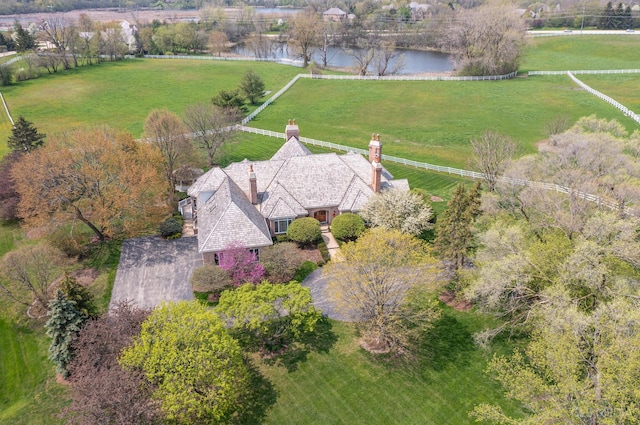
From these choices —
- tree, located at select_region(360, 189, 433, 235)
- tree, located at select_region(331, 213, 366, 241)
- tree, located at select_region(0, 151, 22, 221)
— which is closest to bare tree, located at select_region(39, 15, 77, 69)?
tree, located at select_region(0, 151, 22, 221)

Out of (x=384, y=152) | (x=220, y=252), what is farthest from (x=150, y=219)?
(x=384, y=152)

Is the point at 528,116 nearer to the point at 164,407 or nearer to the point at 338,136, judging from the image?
the point at 338,136

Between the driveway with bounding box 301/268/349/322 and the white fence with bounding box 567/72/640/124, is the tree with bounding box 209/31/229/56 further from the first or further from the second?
the driveway with bounding box 301/268/349/322

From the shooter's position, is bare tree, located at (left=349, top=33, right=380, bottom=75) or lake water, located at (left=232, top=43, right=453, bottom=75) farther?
lake water, located at (left=232, top=43, right=453, bottom=75)

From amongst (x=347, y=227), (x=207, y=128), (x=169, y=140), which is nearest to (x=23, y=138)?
(x=169, y=140)

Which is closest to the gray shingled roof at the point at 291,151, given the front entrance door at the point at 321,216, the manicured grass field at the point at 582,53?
the front entrance door at the point at 321,216

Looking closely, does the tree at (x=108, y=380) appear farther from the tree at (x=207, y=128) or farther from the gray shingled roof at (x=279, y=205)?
the tree at (x=207, y=128)
